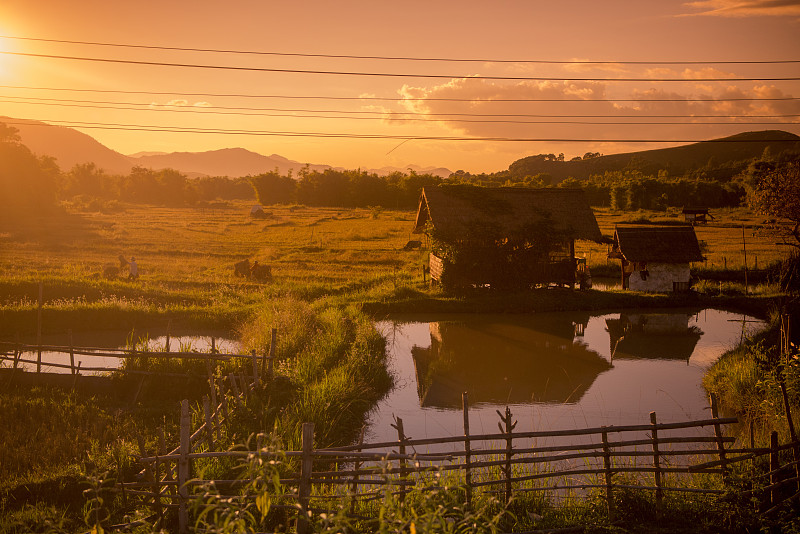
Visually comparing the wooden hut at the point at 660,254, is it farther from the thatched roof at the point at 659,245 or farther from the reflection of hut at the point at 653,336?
the reflection of hut at the point at 653,336

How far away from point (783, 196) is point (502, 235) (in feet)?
36.1

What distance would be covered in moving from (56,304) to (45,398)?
9.07 m

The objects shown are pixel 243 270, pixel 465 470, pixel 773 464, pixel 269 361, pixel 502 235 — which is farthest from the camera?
pixel 243 270

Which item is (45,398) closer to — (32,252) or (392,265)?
(392,265)

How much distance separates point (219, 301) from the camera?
2197 centimetres

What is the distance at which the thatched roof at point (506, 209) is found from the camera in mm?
25219

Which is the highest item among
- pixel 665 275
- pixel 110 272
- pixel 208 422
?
pixel 110 272

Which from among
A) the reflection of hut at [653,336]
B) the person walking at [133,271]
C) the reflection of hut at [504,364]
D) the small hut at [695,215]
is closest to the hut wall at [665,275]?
the reflection of hut at [653,336]

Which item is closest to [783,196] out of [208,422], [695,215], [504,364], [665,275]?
[665,275]

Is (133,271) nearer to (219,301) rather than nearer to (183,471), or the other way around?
(219,301)

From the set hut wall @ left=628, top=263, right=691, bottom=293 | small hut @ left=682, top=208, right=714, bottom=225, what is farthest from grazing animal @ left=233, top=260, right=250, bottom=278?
small hut @ left=682, top=208, right=714, bottom=225

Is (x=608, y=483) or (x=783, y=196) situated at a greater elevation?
(x=783, y=196)

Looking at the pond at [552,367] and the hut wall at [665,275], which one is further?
the hut wall at [665,275]

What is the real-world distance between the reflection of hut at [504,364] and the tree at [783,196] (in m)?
10.1
